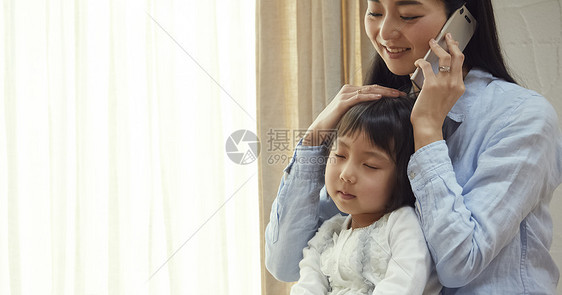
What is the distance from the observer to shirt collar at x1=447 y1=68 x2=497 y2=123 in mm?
998

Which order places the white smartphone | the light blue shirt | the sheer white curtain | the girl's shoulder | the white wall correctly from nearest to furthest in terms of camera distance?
the light blue shirt, the white smartphone, the girl's shoulder, the white wall, the sheer white curtain

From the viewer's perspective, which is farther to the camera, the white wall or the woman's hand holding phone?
the white wall

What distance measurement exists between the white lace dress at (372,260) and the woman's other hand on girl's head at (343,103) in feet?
0.60

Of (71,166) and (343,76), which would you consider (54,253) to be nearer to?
(71,166)

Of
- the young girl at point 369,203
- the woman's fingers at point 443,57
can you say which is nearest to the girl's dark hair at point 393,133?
the young girl at point 369,203

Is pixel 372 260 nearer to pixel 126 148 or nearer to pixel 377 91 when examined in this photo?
pixel 377 91

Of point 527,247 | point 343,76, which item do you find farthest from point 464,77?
point 343,76

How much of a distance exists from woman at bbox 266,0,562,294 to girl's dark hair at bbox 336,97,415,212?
0.05 m

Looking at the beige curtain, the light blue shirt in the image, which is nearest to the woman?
the light blue shirt

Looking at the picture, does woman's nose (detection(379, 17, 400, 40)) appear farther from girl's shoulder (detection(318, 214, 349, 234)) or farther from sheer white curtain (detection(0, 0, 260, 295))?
sheer white curtain (detection(0, 0, 260, 295))

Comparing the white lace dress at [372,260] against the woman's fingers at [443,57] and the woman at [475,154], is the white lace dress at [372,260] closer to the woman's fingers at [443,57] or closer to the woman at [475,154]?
→ the woman at [475,154]

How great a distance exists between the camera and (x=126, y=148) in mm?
2041

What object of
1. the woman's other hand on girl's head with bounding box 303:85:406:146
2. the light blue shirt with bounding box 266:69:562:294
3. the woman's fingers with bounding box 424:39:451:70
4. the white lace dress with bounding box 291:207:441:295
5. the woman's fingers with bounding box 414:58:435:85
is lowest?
the white lace dress with bounding box 291:207:441:295

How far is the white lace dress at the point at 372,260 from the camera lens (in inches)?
35.4
